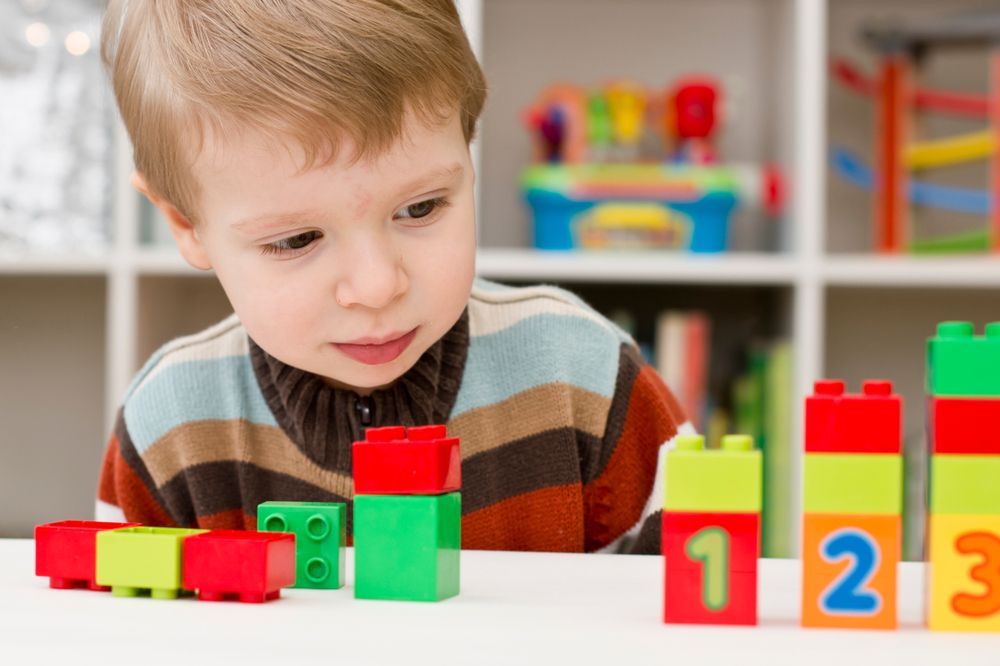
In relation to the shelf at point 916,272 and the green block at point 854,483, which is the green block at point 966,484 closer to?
the green block at point 854,483

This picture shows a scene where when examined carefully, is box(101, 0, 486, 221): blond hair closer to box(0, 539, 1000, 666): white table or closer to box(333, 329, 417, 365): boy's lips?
box(333, 329, 417, 365): boy's lips

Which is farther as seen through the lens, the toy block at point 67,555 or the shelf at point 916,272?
the shelf at point 916,272

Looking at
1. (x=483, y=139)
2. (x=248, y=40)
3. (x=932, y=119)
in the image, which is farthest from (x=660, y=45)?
(x=248, y=40)

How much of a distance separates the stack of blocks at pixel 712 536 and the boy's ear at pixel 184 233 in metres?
0.45

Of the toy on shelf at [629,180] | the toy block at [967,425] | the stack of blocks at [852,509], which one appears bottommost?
the stack of blocks at [852,509]

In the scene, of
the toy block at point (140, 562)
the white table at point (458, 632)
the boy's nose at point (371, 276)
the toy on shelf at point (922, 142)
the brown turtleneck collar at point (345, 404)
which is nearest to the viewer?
the white table at point (458, 632)

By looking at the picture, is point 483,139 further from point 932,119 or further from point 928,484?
point 928,484

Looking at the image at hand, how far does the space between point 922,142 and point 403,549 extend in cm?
157

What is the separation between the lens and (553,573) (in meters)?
0.62

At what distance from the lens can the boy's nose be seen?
2.29ft

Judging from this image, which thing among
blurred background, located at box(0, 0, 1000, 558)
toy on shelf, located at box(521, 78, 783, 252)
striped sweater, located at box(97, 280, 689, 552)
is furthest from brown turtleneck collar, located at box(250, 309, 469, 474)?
toy on shelf, located at box(521, 78, 783, 252)

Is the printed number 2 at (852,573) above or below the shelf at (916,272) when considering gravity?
below

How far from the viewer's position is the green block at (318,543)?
0.58m

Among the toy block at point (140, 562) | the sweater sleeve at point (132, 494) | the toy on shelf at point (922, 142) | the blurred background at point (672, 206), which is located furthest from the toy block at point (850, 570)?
the toy on shelf at point (922, 142)
